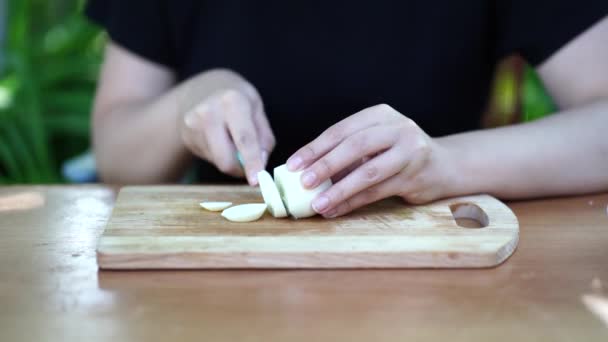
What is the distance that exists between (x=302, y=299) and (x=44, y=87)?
224cm

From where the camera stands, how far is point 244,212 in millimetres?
1050

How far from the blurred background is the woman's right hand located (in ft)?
3.89

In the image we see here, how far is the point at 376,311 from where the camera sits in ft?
2.63

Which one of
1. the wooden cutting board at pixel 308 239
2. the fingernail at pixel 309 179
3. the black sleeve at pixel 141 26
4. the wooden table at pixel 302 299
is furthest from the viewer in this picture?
the black sleeve at pixel 141 26

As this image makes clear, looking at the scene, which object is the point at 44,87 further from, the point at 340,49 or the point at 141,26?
the point at 340,49

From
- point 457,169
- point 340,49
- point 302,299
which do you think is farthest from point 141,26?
point 302,299

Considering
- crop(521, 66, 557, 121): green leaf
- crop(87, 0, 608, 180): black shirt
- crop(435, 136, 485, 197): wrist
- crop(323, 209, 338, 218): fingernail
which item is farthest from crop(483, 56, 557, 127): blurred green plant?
crop(323, 209, 338, 218): fingernail

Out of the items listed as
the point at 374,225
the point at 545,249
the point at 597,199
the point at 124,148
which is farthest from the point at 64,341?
the point at 597,199

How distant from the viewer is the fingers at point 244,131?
1133 millimetres

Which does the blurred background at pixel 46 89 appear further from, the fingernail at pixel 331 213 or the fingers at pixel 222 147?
the fingernail at pixel 331 213

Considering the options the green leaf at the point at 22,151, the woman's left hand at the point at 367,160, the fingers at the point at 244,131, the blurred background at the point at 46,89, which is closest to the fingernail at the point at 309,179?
the woman's left hand at the point at 367,160

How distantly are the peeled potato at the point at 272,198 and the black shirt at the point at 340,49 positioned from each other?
45cm

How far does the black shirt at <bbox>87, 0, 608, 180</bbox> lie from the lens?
1460 millimetres

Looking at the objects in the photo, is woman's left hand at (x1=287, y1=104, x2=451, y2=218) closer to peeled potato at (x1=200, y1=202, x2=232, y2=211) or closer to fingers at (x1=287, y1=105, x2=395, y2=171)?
fingers at (x1=287, y1=105, x2=395, y2=171)
